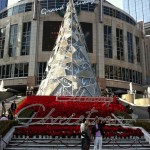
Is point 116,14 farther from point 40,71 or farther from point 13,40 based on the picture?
point 13,40

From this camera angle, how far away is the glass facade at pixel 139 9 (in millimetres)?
135000

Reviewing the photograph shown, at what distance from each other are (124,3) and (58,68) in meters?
128

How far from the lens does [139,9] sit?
454 feet

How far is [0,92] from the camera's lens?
150 ft

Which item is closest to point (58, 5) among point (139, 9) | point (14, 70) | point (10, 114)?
point (14, 70)

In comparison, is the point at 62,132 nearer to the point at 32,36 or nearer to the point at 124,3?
the point at 32,36

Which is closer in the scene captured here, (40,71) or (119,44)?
(40,71)

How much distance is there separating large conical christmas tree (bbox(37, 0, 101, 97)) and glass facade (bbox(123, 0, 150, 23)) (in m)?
110

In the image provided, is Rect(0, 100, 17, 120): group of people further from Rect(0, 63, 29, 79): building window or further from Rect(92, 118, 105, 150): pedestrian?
Rect(0, 63, 29, 79): building window

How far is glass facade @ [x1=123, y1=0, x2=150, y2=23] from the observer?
135 meters

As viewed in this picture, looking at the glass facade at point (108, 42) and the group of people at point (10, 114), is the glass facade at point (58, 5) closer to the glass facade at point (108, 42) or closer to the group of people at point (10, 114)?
Answer: the glass facade at point (108, 42)

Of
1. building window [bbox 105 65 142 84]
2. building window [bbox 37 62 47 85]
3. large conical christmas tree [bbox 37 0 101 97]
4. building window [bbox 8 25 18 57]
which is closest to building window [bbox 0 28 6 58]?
building window [bbox 8 25 18 57]

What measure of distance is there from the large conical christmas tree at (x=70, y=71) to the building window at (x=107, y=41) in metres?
28.1

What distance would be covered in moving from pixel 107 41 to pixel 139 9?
283 feet
